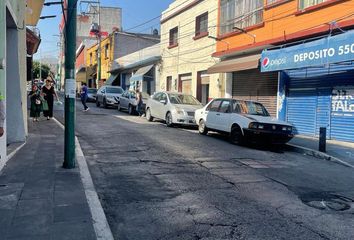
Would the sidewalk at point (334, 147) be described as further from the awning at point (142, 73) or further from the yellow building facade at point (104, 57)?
the yellow building facade at point (104, 57)

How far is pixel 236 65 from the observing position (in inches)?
759

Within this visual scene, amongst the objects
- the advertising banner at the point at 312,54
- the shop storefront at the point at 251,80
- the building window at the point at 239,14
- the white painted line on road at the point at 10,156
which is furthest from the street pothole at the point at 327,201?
the building window at the point at 239,14

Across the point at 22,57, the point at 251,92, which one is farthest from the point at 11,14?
the point at 251,92

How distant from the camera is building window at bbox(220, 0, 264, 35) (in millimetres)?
19228

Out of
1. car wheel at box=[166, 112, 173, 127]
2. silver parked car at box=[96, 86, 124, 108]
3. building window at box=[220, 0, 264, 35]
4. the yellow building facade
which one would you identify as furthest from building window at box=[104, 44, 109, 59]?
car wheel at box=[166, 112, 173, 127]

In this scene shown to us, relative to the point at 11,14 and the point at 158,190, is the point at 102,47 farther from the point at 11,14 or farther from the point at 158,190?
the point at 158,190

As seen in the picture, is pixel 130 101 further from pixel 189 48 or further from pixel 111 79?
pixel 111 79

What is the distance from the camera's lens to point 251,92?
19.9m

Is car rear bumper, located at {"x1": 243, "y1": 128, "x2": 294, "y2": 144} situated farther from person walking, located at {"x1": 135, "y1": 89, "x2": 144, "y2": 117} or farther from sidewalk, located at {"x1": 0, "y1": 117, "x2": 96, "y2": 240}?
person walking, located at {"x1": 135, "y1": 89, "x2": 144, "y2": 117}

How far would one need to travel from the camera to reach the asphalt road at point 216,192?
5207mm

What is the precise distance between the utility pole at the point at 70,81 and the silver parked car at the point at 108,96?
2005 cm

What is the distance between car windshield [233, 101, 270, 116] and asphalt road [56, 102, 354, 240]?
77.5 inches

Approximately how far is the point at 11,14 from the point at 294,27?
10.9 m

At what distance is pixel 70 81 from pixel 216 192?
3.34 m
